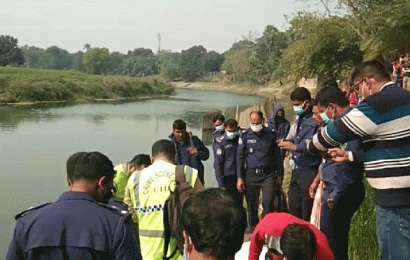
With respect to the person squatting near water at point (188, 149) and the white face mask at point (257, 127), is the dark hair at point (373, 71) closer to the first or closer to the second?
the white face mask at point (257, 127)

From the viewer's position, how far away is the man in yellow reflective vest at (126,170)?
4.84m

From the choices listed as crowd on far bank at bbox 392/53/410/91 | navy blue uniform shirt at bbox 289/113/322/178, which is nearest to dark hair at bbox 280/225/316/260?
navy blue uniform shirt at bbox 289/113/322/178

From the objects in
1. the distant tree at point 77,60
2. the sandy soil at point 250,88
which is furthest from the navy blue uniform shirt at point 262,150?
the distant tree at point 77,60

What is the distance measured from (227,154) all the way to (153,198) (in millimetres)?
3791

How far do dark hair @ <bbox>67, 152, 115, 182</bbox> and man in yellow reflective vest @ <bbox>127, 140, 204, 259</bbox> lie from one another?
91 cm

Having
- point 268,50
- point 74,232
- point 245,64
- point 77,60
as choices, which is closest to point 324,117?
point 74,232

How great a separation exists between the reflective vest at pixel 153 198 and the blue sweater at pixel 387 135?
4.00 ft

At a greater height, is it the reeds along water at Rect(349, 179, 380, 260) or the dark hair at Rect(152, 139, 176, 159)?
the dark hair at Rect(152, 139, 176, 159)

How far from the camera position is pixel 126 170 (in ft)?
16.9

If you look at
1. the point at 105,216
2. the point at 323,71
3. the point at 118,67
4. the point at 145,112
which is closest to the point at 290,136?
the point at 105,216

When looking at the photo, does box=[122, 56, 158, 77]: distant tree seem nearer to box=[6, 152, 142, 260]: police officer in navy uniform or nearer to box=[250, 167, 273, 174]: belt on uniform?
box=[250, 167, 273, 174]: belt on uniform

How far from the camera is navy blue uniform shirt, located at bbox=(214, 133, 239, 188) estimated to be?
291 inches

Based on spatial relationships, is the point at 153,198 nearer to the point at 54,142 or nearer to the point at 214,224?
the point at 214,224

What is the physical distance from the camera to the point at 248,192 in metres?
6.89
